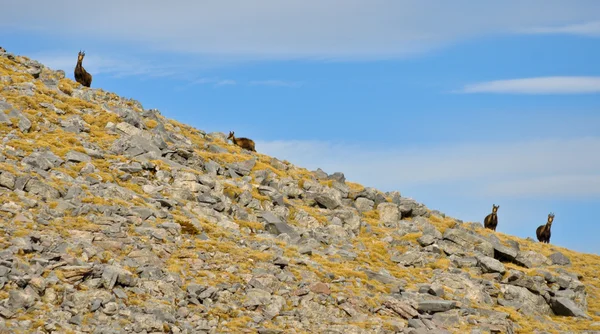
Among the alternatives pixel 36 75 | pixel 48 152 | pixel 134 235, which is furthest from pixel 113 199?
pixel 36 75

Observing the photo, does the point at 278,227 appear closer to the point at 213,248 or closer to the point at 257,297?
the point at 213,248

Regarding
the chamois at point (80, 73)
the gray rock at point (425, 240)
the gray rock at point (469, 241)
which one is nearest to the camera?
the gray rock at point (425, 240)

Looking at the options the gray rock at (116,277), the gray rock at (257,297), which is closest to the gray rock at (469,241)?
the gray rock at (257,297)

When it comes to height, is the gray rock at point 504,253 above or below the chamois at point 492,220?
below

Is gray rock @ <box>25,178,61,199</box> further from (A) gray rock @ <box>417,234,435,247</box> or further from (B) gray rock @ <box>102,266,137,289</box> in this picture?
(A) gray rock @ <box>417,234,435,247</box>

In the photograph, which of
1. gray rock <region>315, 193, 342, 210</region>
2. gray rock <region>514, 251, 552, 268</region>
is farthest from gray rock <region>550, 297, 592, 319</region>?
gray rock <region>315, 193, 342, 210</region>

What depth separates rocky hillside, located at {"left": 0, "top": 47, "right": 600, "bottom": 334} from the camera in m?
20.8

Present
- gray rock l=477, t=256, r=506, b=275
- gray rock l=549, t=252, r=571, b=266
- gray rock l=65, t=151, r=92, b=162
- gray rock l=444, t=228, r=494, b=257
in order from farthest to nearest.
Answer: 1. gray rock l=549, t=252, r=571, b=266
2. gray rock l=444, t=228, r=494, b=257
3. gray rock l=477, t=256, r=506, b=275
4. gray rock l=65, t=151, r=92, b=162

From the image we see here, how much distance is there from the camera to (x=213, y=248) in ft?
84.3

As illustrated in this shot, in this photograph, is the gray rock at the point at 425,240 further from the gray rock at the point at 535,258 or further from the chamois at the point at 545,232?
the chamois at the point at 545,232

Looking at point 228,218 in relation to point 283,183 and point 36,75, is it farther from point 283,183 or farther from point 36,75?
point 36,75

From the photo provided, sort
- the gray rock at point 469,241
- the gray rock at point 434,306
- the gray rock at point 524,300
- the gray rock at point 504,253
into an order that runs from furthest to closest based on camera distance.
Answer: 1. the gray rock at point 504,253
2. the gray rock at point 469,241
3. the gray rock at point 524,300
4. the gray rock at point 434,306

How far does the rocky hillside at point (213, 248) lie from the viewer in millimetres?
20812

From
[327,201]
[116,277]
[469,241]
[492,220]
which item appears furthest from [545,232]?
[116,277]
